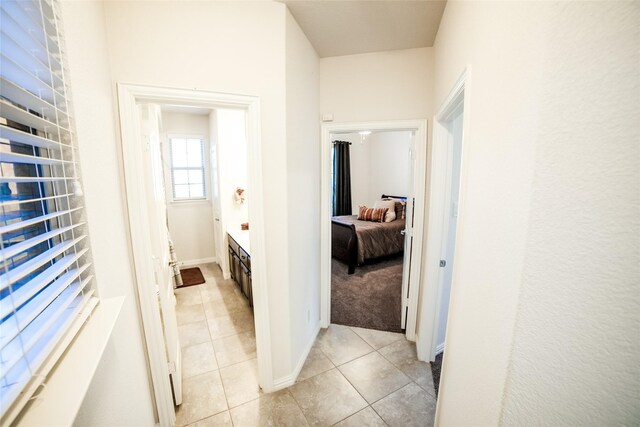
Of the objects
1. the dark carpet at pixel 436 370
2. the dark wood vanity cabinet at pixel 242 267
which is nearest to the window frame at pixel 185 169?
the dark wood vanity cabinet at pixel 242 267

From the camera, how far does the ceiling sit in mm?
1584

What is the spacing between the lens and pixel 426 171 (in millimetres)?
2158

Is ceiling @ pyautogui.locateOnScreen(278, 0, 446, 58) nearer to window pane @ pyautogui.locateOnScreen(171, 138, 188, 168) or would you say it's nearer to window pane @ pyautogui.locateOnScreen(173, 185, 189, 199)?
window pane @ pyautogui.locateOnScreen(171, 138, 188, 168)

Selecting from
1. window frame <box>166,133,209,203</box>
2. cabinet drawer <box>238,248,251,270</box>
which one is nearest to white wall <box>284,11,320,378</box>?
cabinet drawer <box>238,248,251,270</box>

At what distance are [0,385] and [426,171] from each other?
7.84ft

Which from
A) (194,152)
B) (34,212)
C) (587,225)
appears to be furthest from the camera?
(194,152)

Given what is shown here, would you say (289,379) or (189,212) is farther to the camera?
(189,212)

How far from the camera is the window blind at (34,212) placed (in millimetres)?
529

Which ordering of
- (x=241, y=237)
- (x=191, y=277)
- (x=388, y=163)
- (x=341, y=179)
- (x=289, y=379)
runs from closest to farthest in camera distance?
(x=289, y=379) → (x=241, y=237) → (x=191, y=277) → (x=388, y=163) → (x=341, y=179)

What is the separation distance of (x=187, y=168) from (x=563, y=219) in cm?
504

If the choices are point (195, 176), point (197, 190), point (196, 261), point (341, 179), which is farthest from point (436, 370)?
point (341, 179)

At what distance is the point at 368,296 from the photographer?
3283mm

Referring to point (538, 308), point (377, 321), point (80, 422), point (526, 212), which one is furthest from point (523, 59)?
point (377, 321)

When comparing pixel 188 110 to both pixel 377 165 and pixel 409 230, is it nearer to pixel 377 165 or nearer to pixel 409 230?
pixel 409 230
